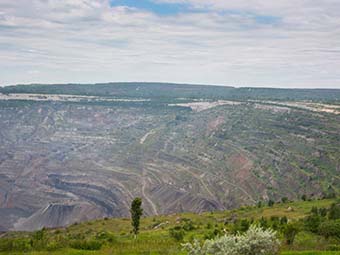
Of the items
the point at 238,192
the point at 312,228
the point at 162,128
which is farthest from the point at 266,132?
the point at 312,228

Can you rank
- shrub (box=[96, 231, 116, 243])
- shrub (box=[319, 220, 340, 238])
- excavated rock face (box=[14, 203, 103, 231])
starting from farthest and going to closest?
excavated rock face (box=[14, 203, 103, 231]) < shrub (box=[96, 231, 116, 243]) < shrub (box=[319, 220, 340, 238])

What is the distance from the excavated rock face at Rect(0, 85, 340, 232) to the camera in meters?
106

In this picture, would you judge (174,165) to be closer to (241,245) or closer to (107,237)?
(107,237)

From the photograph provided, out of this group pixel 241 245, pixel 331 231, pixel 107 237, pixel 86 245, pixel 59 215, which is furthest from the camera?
pixel 59 215

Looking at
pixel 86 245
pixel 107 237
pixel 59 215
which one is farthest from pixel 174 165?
pixel 86 245

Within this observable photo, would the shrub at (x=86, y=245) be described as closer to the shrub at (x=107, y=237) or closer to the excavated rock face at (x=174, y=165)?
the shrub at (x=107, y=237)

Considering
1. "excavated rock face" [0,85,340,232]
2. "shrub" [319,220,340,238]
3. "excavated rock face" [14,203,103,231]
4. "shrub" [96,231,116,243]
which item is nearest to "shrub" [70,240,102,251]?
"shrub" [96,231,116,243]

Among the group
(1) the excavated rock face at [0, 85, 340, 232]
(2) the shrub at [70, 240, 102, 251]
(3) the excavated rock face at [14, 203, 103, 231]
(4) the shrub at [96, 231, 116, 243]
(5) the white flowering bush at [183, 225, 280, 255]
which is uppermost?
(5) the white flowering bush at [183, 225, 280, 255]

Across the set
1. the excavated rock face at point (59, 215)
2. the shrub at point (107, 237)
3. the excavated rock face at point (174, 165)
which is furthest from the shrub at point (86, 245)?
the excavated rock face at point (59, 215)

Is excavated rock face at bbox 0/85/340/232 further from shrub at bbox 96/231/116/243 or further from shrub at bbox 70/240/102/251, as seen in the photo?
shrub at bbox 70/240/102/251

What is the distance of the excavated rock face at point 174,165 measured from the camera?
106m

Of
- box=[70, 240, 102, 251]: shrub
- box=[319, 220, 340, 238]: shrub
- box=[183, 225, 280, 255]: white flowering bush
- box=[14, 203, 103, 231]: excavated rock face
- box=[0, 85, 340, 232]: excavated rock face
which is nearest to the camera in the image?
box=[183, 225, 280, 255]: white flowering bush

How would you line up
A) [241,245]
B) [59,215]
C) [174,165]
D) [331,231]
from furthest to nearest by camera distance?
[174,165] < [59,215] < [331,231] < [241,245]

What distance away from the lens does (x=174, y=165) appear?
13300 cm
